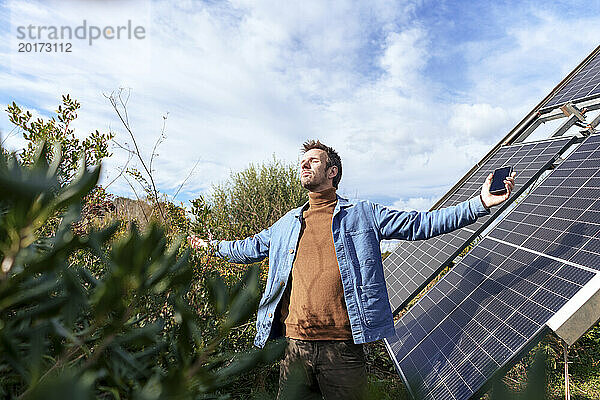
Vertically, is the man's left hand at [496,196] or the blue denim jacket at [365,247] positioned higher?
the man's left hand at [496,196]

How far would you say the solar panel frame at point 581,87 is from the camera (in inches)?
182

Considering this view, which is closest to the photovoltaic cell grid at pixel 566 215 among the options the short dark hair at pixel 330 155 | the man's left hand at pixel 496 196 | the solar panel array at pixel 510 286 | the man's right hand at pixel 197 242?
the solar panel array at pixel 510 286

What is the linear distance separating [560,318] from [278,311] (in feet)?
6.63

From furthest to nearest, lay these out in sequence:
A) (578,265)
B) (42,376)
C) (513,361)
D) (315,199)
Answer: (315,199), (578,265), (513,361), (42,376)

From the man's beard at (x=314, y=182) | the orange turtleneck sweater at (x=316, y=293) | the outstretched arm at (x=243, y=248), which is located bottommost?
the orange turtleneck sweater at (x=316, y=293)

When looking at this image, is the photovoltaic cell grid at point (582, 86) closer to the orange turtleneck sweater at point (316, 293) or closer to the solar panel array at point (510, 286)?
the solar panel array at point (510, 286)

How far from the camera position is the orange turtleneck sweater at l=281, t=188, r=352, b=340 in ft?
11.3

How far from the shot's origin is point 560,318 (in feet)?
8.00

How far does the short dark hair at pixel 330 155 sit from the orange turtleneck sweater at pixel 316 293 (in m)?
0.47

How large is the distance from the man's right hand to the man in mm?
16

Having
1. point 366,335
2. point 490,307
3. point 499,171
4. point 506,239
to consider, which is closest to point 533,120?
point 506,239

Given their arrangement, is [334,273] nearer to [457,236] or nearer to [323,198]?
[323,198]

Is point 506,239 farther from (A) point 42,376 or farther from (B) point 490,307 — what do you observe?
(A) point 42,376

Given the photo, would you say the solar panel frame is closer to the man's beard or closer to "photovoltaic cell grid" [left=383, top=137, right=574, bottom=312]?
"photovoltaic cell grid" [left=383, top=137, right=574, bottom=312]
